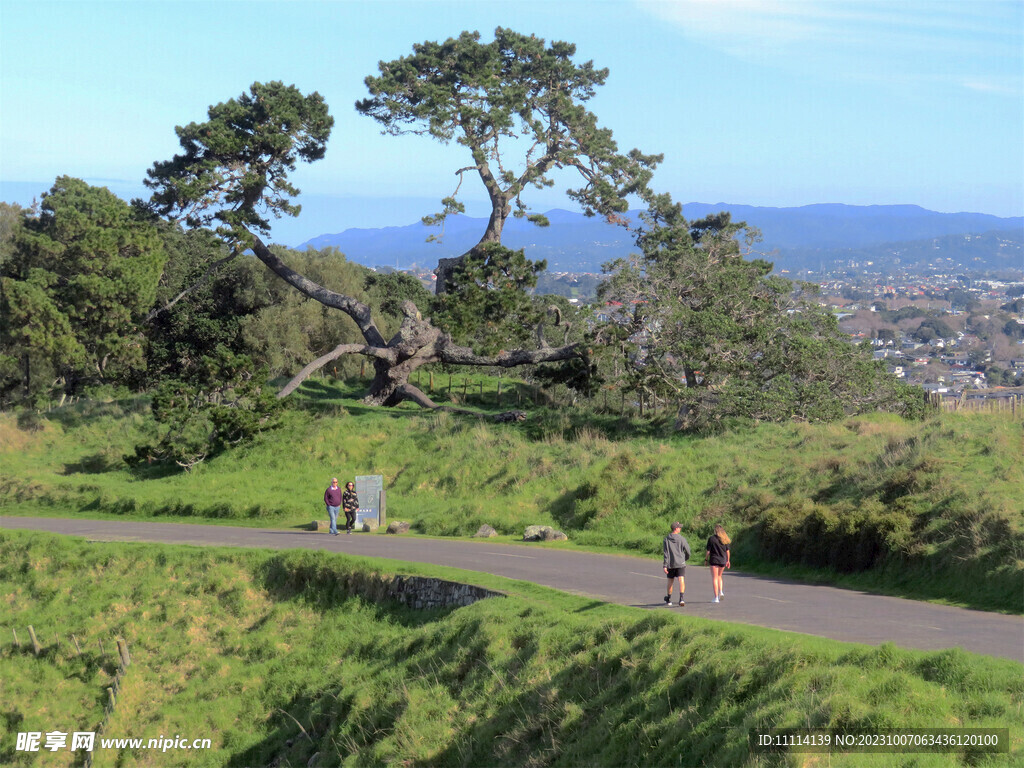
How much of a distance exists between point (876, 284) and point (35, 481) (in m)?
147

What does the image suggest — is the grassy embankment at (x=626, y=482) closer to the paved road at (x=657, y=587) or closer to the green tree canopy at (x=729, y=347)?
the paved road at (x=657, y=587)

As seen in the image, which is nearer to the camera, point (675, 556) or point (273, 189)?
point (675, 556)

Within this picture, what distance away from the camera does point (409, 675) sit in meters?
15.6

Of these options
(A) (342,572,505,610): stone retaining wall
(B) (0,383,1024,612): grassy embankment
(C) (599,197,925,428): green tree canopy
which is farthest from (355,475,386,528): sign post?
(C) (599,197,925,428): green tree canopy

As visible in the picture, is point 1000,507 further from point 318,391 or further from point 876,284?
point 876,284

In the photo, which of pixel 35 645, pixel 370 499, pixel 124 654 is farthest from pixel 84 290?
pixel 124 654

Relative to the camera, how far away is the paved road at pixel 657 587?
44.4 feet

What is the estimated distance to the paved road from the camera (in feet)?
44.4

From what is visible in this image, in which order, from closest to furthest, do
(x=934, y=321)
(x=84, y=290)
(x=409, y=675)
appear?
(x=409, y=675)
(x=84, y=290)
(x=934, y=321)

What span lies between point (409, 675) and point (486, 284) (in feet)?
73.0

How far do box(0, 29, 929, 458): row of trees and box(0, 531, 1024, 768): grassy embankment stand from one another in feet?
36.9

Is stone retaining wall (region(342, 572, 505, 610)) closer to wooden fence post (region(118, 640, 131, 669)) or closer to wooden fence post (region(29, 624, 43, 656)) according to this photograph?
wooden fence post (region(118, 640, 131, 669))

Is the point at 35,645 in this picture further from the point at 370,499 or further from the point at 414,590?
the point at 370,499

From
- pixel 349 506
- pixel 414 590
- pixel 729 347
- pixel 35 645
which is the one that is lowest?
pixel 35 645
